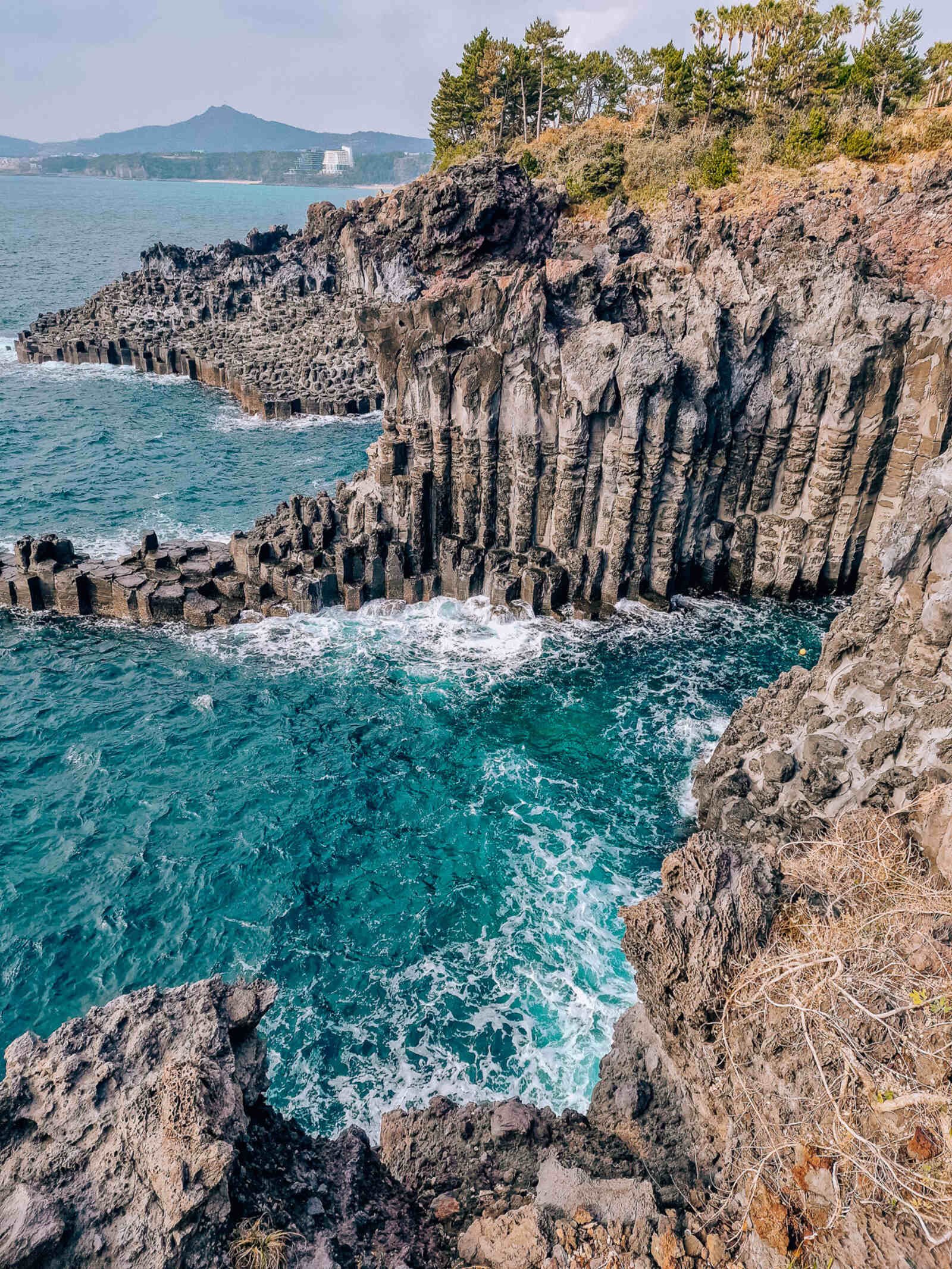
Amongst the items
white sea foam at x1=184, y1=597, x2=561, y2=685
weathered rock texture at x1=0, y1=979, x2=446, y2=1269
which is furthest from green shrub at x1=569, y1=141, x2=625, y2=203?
weathered rock texture at x1=0, y1=979, x2=446, y2=1269

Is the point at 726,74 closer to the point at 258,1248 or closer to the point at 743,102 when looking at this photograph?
the point at 743,102

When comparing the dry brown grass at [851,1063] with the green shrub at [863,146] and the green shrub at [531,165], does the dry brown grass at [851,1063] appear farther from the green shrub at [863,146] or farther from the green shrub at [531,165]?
the green shrub at [531,165]

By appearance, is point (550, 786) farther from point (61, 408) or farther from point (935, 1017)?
point (61, 408)

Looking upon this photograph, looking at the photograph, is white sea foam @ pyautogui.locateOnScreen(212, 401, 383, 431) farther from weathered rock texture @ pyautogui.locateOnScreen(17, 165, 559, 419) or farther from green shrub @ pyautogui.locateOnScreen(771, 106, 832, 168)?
green shrub @ pyautogui.locateOnScreen(771, 106, 832, 168)

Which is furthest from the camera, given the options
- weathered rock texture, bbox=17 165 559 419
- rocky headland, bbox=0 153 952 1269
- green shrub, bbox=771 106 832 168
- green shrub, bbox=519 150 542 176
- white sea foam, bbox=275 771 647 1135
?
green shrub, bbox=519 150 542 176

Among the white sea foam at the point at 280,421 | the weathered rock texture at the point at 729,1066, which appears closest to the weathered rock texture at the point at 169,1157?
the weathered rock texture at the point at 729,1066

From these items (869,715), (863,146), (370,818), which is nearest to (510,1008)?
(370,818)
